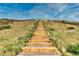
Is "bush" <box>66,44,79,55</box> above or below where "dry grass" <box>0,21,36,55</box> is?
below

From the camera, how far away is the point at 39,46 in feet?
6.08

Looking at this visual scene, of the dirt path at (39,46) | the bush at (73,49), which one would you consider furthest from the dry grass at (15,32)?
the bush at (73,49)

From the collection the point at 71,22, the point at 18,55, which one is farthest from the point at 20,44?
the point at 71,22

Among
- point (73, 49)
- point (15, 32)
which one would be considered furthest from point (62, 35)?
point (15, 32)

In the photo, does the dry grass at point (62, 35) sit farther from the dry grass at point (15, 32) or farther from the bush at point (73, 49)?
the dry grass at point (15, 32)

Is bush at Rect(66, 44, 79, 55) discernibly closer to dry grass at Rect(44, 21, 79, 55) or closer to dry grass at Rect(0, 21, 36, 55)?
dry grass at Rect(44, 21, 79, 55)

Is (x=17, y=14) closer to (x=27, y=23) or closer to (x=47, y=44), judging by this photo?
(x=27, y=23)

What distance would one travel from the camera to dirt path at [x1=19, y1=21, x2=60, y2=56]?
6.03 feet

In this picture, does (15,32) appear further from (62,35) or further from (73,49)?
(73,49)

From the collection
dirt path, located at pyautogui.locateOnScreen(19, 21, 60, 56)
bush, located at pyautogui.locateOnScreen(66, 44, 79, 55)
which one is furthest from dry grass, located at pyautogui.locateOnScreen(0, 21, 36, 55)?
bush, located at pyautogui.locateOnScreen(66, 44, 79, 55)

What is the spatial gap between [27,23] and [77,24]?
0.48 meters

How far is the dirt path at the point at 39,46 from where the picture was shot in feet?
6.03

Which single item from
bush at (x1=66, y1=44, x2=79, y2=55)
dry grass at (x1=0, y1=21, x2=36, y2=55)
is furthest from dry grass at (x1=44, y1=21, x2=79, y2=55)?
dry grass at (x1=0, y1=21, x2=36, y2=55)

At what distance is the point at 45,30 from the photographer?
1915 millimetres
